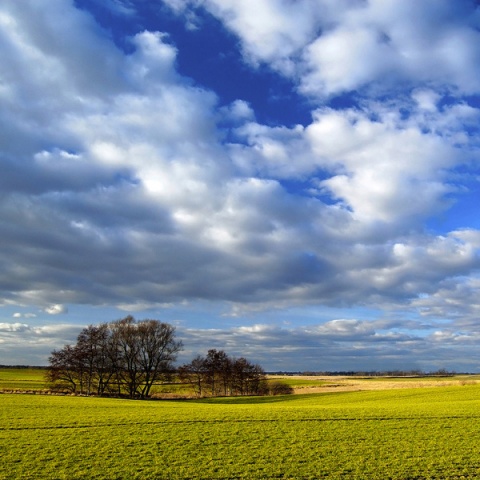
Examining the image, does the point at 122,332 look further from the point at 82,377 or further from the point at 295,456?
the point at 295,456

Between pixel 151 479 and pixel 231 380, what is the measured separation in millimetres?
93117

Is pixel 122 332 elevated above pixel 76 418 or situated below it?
above

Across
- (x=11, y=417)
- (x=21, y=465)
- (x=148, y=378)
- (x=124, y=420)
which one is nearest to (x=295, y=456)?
(x=21, y=465)

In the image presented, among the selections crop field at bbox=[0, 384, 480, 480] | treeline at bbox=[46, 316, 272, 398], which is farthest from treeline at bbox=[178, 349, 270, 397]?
crop field at bbox=[0, 384, 480, 480]

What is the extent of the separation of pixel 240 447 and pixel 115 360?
243ft

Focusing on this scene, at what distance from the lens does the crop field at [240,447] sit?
16.0 meters

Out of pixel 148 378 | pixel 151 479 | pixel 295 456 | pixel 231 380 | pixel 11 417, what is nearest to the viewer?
pixel 151 479

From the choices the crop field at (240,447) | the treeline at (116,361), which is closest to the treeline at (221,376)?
the treeline at (116,361)

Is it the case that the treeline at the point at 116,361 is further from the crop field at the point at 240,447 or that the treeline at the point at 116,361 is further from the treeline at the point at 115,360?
the crop field at the point at 240,447

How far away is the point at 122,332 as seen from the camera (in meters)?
90.6

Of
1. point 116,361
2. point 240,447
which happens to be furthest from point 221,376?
point 240,447

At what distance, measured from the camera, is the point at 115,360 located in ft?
290

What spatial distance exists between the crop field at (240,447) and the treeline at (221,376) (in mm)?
72839

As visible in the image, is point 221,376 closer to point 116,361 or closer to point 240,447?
point 116,361
